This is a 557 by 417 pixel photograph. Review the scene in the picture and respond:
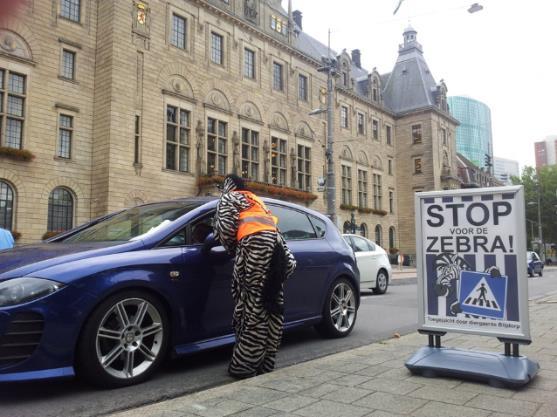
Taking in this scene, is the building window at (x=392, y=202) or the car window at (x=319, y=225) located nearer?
the car window at (x=319, y=225)

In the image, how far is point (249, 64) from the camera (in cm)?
3331

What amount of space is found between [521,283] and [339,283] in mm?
2618

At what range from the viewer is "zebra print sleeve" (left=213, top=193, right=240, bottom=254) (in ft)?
14.6

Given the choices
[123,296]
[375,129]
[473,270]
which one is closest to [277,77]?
[375,129]

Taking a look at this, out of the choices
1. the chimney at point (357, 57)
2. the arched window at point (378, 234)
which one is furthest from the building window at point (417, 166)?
the chimney at point (357, 57)

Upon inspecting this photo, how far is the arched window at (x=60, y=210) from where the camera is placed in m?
23.0

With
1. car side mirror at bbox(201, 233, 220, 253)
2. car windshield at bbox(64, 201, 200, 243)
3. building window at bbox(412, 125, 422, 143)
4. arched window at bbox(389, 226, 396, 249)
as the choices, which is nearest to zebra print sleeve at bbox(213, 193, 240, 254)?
car side mirror at bbox(201, 233, 220, 253)

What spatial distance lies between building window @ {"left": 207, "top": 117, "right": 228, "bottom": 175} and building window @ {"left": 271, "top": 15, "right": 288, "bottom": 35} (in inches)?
378

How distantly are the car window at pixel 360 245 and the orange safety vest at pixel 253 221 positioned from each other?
32.2 feet

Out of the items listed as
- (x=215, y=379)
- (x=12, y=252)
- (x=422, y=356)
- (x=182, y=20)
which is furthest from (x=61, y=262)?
(x=182, y=20)

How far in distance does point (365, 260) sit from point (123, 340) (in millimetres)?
10561

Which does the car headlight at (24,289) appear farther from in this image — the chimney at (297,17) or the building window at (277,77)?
the chimney at (297,17)

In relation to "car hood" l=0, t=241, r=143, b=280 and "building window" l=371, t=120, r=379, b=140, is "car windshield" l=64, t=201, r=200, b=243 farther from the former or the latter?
"building window" l=371, t=120, r=379, b=140

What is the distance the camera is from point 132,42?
2569cm
